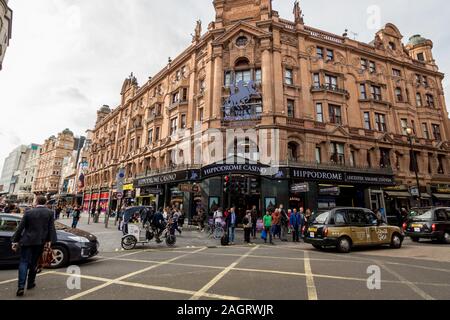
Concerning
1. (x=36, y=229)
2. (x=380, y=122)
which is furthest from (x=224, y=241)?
(x=380, y=122)

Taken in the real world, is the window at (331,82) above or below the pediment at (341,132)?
above

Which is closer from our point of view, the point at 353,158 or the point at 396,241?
the point at 396,241

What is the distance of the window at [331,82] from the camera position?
926 inches

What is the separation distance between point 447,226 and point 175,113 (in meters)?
24.2

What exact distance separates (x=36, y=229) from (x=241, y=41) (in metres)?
23.4

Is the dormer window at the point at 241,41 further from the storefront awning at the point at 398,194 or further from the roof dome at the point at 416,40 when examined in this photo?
the roof dome at the point at 416,40

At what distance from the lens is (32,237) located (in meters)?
4.82

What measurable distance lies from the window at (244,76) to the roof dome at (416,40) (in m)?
26.5

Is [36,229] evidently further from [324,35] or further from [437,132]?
[437,132]

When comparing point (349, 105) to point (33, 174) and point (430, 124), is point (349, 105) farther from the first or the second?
point (33, 174)

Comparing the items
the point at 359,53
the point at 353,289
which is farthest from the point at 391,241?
the point at 359,53

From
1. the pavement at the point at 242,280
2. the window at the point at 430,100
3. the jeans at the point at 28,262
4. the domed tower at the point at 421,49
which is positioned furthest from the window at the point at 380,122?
the jeans at the point at 28,262

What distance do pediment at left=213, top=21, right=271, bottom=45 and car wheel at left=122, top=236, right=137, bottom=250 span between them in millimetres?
20126

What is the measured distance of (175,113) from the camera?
26703mm
